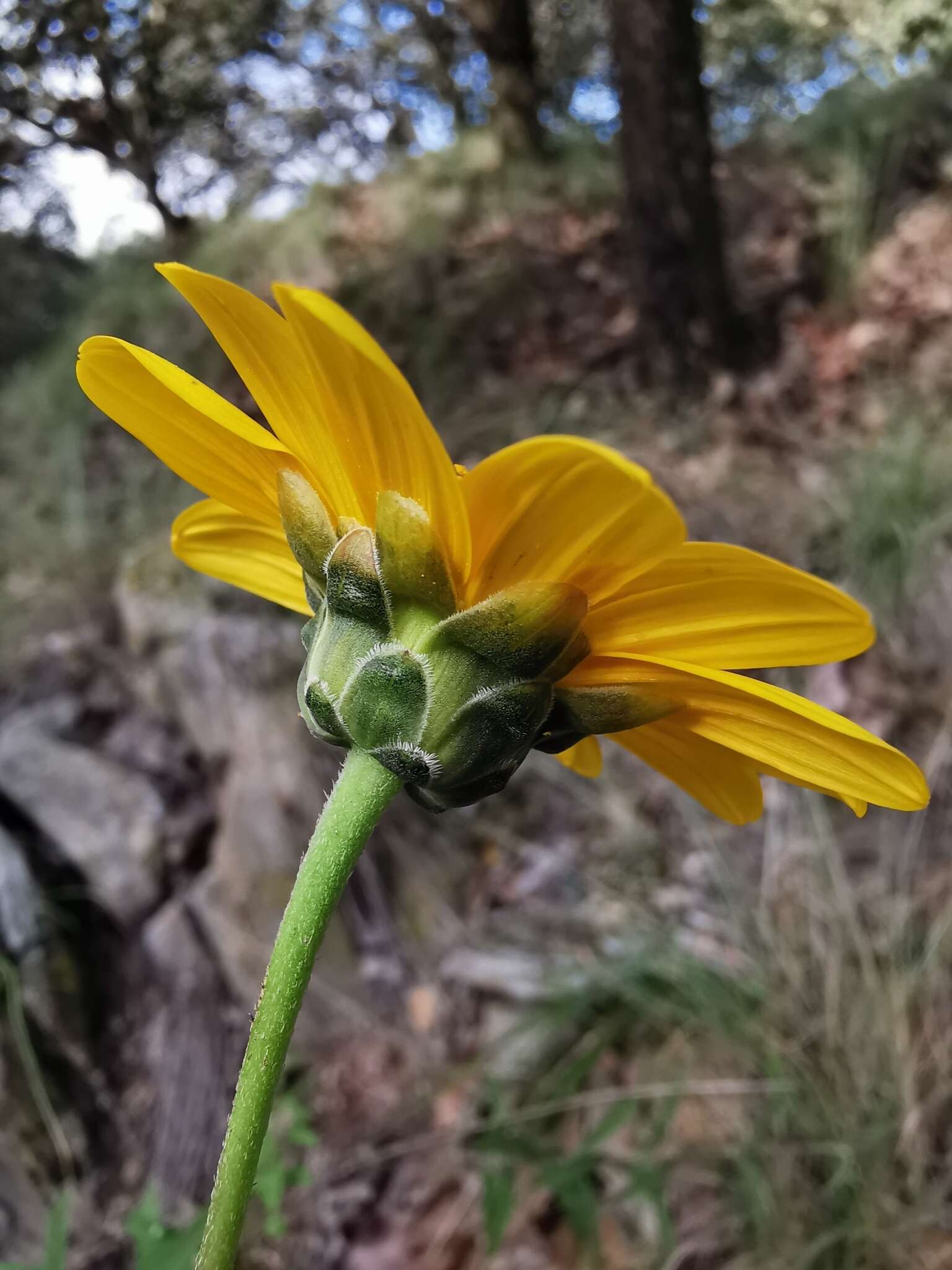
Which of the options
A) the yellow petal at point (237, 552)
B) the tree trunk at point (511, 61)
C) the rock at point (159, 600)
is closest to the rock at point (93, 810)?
the rock at point (159, 600)

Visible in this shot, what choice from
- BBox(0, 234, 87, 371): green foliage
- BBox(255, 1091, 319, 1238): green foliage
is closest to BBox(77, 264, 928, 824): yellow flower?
BBox(255, 1091, 319, 1238): green foliage

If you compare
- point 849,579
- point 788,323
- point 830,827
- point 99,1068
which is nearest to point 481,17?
point 788,323

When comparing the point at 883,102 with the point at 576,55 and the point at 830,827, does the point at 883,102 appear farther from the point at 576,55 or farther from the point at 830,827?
the point at 830,827

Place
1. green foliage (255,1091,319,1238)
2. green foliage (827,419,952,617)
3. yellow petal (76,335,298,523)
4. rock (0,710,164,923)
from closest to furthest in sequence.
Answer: yellow petal (76,335,298,523) < green foliage (255,1091,319,1238) < rock (0,710,164,923) < green foliage (827,419,952,617)

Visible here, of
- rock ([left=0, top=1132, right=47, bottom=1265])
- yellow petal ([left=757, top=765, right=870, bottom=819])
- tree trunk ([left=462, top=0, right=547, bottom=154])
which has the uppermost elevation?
tree trunk ([left=462, top=0, right=547, bottom=154])

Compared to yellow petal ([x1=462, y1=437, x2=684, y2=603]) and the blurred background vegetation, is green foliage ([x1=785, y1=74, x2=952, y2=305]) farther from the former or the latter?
yellow petal ([x1=462, y1=437, x2=684, y2=603])

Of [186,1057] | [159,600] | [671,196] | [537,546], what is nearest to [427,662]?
[537,546]

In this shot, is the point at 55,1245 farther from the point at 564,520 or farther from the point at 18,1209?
the point at 18,1209
